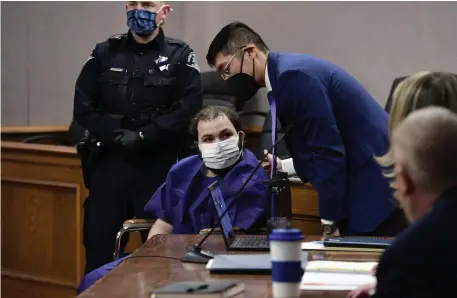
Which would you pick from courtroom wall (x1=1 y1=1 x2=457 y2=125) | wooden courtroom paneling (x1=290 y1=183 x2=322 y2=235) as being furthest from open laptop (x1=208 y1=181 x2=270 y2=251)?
courtroom wall (x1=1 y1=1 x2=457 y2=125)

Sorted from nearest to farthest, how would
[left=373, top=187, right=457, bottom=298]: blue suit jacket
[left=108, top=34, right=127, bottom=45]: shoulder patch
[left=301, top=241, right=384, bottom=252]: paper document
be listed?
[left=373, top=187, right=457, bottom=298]: blue suit jacket < [left=301, top=241, right=384, bottom=252]: paper document < [left=108, top=34, right=127, bottom=45]: shoulder patch

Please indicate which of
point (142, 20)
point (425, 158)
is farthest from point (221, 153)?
point (425, 158)

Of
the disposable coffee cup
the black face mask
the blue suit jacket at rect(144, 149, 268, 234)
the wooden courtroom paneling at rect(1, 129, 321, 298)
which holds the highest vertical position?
the black face mask

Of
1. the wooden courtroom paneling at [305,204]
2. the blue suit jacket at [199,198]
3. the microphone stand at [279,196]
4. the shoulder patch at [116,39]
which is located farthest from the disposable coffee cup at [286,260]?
the shoulder patch at [116,39]

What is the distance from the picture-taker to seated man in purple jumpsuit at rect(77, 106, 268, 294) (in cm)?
323

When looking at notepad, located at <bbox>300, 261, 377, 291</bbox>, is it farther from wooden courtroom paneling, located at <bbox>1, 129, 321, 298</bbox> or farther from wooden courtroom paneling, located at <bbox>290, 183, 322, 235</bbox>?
wooden courtroom paneling, located at <bbox>1, 129, 321, 298</bbox>

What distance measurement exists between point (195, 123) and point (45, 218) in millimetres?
1578

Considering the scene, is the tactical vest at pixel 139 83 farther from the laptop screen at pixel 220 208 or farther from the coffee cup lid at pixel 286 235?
the coffee cup lid at pixel 286 235

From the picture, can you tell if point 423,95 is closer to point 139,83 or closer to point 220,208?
point 220,208

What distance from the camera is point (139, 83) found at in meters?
4.00

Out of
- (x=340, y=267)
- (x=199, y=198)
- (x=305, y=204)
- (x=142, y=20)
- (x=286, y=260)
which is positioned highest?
(x=142, y=20)

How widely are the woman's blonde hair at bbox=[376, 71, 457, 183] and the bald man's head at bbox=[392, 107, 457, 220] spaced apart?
599 millimetres

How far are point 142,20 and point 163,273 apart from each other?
1.95m

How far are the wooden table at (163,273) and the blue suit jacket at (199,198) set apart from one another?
0.47 m
